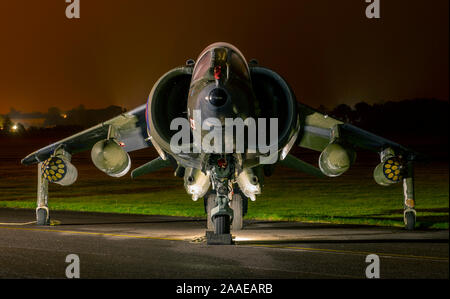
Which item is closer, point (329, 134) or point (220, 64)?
point (220, 64)

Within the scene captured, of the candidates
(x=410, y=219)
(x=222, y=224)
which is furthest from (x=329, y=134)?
(x=222, y=224)

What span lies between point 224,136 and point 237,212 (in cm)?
471

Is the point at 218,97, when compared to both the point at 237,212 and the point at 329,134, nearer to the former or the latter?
the point at 329,134

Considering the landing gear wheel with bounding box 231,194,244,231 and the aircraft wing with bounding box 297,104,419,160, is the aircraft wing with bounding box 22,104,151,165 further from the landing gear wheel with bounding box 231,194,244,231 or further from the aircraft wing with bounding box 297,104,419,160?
the aircraft wing with bounding box 297,104,419,160

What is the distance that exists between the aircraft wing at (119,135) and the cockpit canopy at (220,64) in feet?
10.8

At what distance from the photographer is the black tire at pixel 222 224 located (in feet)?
36.1

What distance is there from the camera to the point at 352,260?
Result: 927 cm

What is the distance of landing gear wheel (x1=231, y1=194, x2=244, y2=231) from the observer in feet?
46.0

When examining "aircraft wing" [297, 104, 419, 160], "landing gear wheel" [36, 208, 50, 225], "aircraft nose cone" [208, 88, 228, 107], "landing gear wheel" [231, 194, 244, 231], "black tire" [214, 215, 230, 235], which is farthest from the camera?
"landing gear wheel" [36, 208, 50, 225]

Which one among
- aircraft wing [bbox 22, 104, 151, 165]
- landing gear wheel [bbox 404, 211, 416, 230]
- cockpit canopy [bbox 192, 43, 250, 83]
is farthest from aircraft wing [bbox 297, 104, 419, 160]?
aircraft wing [bbox 22, 104, 151, 165]

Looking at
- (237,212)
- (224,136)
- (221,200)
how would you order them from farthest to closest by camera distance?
(237,212), (221,200), (224,136)

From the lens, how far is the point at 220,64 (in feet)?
31.9

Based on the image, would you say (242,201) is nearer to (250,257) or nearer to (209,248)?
(209,248)

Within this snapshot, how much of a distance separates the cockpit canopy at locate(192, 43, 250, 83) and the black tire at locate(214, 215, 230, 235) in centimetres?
267
